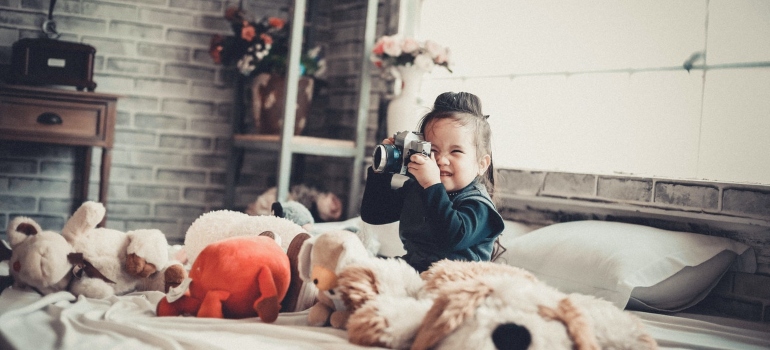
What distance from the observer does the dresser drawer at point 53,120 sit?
2.41 m

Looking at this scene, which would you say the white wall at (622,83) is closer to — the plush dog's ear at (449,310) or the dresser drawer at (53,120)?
the plush dog's ear at (449,310)

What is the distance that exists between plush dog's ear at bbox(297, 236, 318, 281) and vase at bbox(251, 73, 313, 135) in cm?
167

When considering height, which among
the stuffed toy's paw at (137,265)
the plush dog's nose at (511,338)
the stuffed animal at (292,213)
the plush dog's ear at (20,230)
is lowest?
the stuffed toy's paw at (137,265)

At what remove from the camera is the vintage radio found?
2.51 metres

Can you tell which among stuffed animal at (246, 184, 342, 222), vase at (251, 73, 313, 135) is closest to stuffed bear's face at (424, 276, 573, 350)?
stuffed animal at (246, 184, 342, 222)

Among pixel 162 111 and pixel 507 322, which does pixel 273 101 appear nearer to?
pixel 162 111

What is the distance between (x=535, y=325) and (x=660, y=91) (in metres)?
1.38

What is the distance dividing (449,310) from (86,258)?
2.60 feet

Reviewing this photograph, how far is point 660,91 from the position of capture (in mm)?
2025

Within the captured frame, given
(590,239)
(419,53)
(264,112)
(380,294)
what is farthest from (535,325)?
(264,112)

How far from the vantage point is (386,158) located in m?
1.37

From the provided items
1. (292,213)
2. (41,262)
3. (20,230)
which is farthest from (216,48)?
(41,262)

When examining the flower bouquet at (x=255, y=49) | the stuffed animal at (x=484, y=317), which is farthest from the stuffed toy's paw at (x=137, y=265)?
the flower bouquet at (x=255, y=49)

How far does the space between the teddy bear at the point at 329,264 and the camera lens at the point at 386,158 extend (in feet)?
0.83
